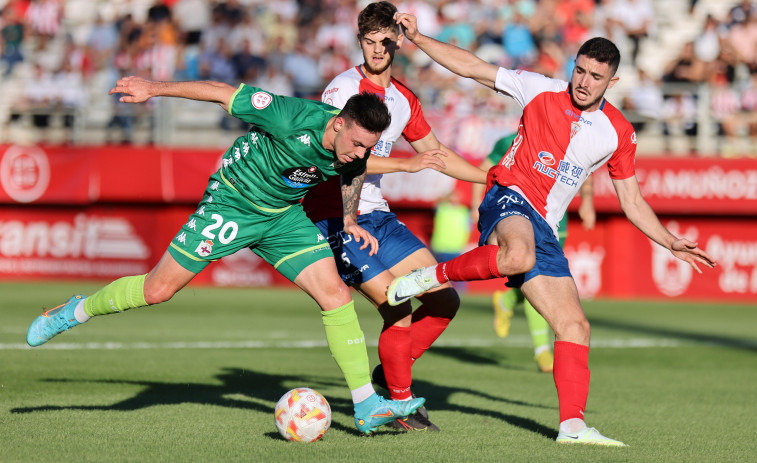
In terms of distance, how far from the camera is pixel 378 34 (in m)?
6.89

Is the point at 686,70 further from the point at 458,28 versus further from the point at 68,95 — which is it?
the point at 68,95

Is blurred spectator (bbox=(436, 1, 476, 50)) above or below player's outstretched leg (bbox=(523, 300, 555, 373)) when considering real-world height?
above

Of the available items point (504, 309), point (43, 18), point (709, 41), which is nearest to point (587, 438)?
point (504, 309)

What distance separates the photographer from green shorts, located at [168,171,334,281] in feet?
21.2

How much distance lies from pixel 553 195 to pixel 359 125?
154 cm

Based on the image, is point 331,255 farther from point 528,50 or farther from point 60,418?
point 528,50

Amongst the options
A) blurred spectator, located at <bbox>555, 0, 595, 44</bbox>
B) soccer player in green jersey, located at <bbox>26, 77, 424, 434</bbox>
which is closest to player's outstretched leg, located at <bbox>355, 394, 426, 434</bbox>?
soccer player in green jersey, located at <bbox>26, 77, 424, 434</bbox>

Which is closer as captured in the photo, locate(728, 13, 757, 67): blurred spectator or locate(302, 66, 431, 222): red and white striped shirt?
locate(302, 66, 431, 222): red and white striped shirt

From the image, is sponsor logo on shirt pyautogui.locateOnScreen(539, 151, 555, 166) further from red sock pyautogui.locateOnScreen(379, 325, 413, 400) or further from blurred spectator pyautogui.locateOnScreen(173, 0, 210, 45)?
blurred spectator pyautogui.locateOnScreen(173, 0, 210, 45)

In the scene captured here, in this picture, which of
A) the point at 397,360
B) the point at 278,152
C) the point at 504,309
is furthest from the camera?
the point at 504,309

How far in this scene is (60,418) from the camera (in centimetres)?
676

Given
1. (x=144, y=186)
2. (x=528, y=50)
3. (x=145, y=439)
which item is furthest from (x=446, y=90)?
(x=145, y=439)

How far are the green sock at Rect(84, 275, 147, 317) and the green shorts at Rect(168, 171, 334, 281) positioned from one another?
1.15 feet

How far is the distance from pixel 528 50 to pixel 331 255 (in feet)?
49.6
